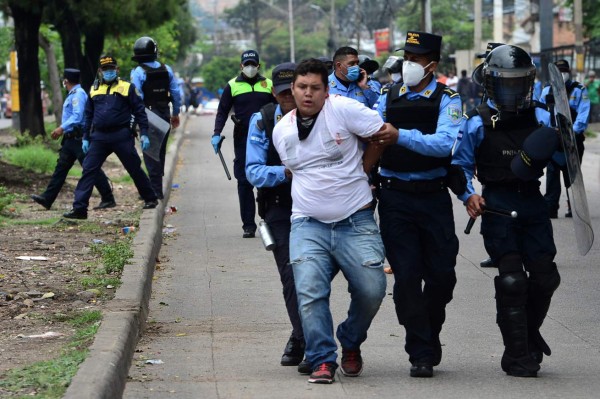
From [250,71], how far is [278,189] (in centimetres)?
A: 634

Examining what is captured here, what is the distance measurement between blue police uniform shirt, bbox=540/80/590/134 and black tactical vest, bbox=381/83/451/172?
24.0 ft

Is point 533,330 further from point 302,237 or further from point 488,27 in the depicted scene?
point 488,27

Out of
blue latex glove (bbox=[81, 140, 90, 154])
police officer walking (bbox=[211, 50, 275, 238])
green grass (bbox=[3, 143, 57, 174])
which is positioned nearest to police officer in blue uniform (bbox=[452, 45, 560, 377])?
police officer walking (bbox=[211, 50, 275, 238])

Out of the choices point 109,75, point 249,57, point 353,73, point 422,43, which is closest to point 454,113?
point 422,43

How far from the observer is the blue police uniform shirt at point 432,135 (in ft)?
22.0

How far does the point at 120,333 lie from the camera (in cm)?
739

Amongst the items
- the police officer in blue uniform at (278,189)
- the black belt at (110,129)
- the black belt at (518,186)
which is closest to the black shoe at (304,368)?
the police officer in blue uniform at (278,189)

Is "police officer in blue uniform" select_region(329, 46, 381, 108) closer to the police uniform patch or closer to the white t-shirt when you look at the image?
the police uniform patch

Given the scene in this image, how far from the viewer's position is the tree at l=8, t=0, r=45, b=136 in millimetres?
25297

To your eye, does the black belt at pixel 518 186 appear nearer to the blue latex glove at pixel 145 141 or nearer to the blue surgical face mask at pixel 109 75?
the blue surgical face mask at pixel 109 75

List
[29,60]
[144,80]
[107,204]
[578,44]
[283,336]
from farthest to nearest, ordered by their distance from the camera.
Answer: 1. [578,44]
2. [29,60]
3. [107,204]
4. [144,80]
5. [283,336]

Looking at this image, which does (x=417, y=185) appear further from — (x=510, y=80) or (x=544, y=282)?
(x=544, y=282)

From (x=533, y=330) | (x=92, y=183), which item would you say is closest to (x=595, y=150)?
(x=92, y=183)

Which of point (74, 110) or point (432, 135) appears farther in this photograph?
point (74, 110)
